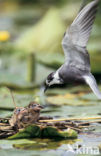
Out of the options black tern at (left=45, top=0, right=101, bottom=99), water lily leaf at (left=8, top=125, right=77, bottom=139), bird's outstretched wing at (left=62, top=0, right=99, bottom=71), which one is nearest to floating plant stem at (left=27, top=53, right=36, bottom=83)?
black tern at (left=45, top=0, right=101, bottom=99)

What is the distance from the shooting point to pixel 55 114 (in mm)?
4504

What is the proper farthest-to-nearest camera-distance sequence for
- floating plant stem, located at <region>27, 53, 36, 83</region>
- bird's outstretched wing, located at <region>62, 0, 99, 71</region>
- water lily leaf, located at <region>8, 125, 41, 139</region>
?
floating plant stem, located at <region>27, 53, 36, 83</region>, bird's outstretched wing, located at <region>62, 0, 99, 71</region>, water lily leaf, located at <region>8, 125, 41, 139</region>

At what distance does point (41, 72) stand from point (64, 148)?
2.91 metres

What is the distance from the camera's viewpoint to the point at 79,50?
13.7ft

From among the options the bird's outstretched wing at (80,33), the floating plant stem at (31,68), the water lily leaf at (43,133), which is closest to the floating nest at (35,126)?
the water lily leaf at (43,133)

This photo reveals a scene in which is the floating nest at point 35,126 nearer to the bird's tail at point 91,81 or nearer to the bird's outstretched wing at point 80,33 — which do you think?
the bird's tail at point 91,81

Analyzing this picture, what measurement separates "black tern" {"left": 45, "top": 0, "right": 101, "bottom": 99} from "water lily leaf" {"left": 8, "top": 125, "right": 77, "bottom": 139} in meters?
0.53

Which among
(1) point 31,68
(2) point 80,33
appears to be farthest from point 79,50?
(1) point 31,68

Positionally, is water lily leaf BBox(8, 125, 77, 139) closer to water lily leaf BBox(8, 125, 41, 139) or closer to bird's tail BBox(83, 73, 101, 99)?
water lily leaf BBox(8, 125, 41, 139)

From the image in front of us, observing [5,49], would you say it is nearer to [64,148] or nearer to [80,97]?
[80,97]

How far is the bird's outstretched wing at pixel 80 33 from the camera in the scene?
410 cm

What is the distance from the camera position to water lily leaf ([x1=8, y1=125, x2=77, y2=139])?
3562 mm

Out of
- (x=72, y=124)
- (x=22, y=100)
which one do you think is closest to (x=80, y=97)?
(x=22, y=100)

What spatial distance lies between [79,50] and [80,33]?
0.14 m
